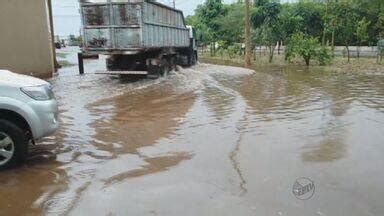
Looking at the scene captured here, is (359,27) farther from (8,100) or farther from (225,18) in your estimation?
(8,100)

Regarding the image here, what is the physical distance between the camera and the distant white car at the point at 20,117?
6133 mm

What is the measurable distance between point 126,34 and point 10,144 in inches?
452

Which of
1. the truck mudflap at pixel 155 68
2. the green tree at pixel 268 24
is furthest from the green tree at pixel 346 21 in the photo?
the truck mudflap at pixel 155 68

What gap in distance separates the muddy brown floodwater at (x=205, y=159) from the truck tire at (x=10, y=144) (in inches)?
7.4

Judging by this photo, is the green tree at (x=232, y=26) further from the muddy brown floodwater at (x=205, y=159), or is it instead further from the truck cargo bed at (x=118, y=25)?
the muddy brown floodwater at (x=205, y=159)

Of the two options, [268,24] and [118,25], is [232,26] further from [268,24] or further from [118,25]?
[118,25]

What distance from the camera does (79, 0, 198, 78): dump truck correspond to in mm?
17094

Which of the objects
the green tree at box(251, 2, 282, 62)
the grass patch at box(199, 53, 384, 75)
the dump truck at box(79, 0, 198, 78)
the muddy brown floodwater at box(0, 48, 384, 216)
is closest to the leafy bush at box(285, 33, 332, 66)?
the grass patch at box(199, 53, 384, 75)

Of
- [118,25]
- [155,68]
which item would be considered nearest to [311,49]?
[155,68]

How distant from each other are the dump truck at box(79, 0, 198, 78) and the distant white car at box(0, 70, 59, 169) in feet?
35.7

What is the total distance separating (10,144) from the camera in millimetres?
6211

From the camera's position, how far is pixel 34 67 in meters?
18.4

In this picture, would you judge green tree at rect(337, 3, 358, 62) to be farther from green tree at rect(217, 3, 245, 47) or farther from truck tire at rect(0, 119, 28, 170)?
truck tire at rect(0, 119, 28, 170)

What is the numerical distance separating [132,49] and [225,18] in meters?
29.5
